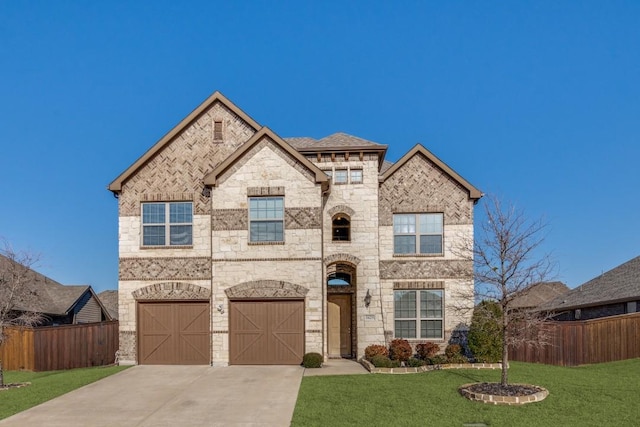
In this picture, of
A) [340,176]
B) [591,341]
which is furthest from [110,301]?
[591,341]

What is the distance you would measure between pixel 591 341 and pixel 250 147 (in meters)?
15.9

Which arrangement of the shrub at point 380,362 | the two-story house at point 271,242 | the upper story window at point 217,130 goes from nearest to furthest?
the shrub at point 380,362, the two-story house at point 271,242, the upper story window at point 217,130

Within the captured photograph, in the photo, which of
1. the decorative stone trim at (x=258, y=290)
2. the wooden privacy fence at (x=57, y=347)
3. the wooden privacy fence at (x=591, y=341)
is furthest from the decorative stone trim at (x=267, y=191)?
the wooden privacy fence at (x=591, y=341)

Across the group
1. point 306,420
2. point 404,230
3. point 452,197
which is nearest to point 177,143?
point 404,230

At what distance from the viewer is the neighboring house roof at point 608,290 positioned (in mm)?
23750

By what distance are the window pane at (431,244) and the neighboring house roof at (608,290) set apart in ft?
24.3

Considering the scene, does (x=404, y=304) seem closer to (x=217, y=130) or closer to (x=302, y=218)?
(x=302, y=218)

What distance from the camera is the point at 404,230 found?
65.8 feet

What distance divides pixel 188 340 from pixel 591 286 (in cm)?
2390

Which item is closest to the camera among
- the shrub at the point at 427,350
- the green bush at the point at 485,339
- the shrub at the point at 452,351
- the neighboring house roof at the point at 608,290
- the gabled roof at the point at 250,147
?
→ the green bush at the point at 485,339

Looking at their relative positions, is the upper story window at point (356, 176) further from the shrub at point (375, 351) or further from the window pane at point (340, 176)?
the shrub at point (375, 351)

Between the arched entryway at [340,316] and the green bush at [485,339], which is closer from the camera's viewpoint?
the green bush at [485,339]

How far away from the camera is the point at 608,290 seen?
2611 centimetres

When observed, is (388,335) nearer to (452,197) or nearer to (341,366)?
(341,366)
